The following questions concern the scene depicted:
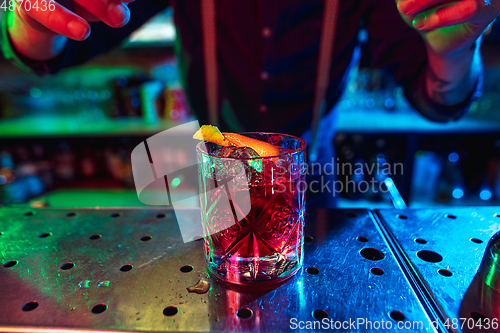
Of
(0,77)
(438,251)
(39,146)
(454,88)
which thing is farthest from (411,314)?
(0,77)

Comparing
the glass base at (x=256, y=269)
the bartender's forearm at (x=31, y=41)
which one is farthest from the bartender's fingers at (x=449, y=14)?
the bartender's forearm at (x=31, y=41)

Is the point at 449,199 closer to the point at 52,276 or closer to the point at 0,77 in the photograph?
the point at 52,276

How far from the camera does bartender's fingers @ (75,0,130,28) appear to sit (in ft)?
1.79

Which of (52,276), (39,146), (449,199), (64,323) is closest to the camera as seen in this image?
(64,323)

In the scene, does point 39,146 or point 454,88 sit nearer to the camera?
point 454,88

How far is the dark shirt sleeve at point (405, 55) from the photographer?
3.61 ft

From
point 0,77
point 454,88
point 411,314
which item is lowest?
point 411,314

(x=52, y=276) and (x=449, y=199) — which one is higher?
(x=52, y=276)

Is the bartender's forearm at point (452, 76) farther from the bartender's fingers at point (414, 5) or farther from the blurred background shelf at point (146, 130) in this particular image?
the blurred background shelf at point (146, 130)

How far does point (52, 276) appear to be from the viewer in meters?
0.53

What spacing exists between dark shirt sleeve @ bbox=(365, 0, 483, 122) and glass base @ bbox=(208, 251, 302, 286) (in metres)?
0.90

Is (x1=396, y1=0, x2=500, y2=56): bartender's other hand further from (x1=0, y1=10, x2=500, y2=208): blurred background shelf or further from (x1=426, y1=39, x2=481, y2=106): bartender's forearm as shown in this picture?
(x1=0, y1=10, x2=500, y2=208): blurred background shelf

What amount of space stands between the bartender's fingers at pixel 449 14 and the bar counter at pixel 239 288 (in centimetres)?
39

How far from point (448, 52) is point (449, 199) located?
1.72 m
